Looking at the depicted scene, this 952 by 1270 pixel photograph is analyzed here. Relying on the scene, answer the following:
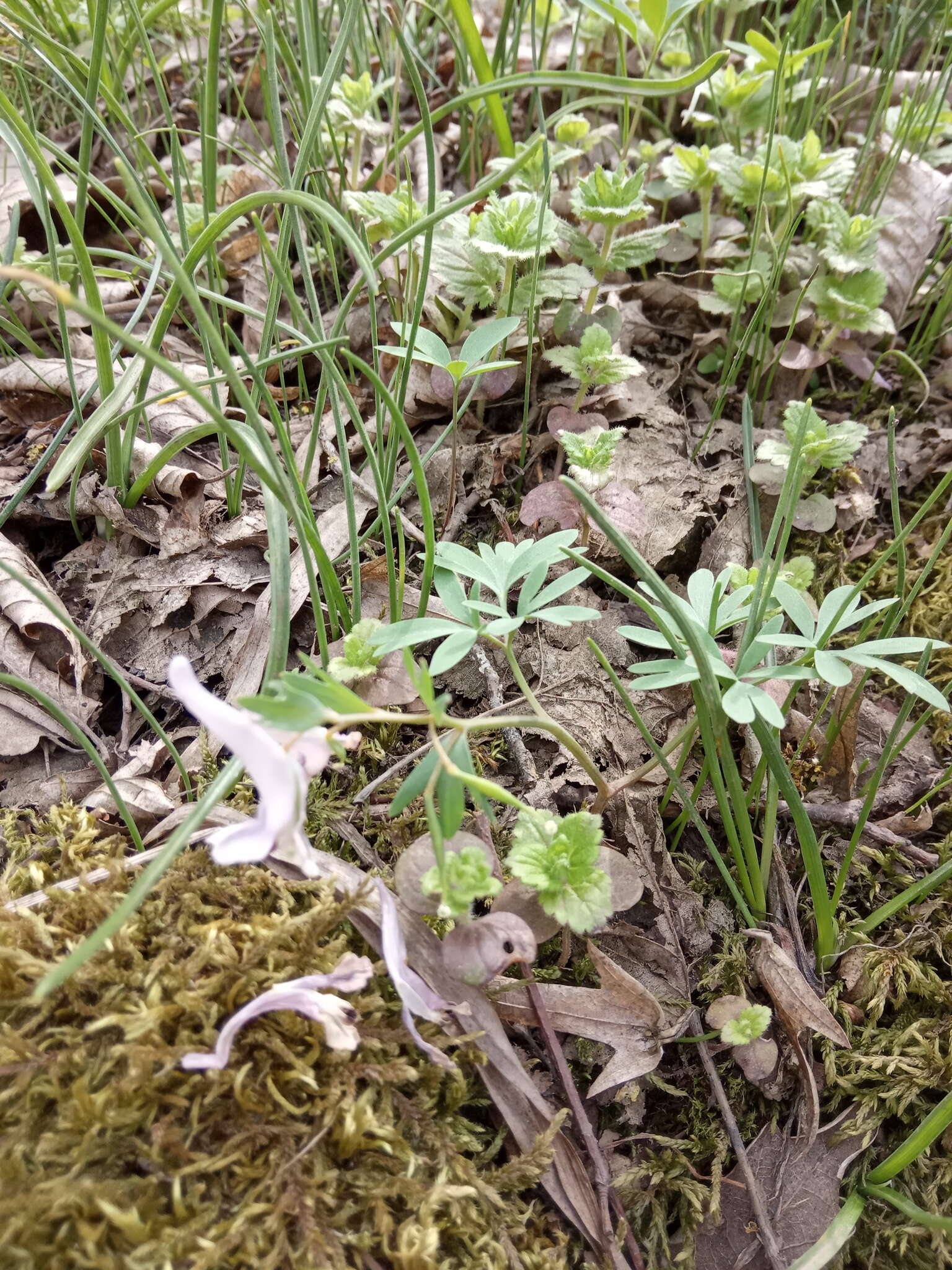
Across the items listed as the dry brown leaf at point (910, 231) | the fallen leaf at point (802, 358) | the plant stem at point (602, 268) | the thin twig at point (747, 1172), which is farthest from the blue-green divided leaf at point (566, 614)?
the dry brown leaf at point (910, 231)

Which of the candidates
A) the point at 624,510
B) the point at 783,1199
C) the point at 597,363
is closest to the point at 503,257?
the point at 597,363

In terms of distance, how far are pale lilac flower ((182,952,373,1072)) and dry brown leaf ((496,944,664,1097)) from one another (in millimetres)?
261

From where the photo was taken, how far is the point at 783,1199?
1104 millimetres

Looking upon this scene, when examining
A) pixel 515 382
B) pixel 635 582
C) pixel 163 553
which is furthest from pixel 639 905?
pixel 515 382

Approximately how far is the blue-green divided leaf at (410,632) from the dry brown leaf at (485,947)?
40cm

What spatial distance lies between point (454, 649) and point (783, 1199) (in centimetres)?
93

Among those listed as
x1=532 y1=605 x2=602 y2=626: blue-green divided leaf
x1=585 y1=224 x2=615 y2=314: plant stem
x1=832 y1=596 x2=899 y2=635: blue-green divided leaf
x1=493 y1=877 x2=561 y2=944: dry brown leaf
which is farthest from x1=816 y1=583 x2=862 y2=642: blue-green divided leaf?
x1=585 y1=224 x2=615 y2=314: plant stem

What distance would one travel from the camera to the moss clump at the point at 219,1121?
2.65 ft

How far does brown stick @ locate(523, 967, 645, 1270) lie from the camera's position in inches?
39.5

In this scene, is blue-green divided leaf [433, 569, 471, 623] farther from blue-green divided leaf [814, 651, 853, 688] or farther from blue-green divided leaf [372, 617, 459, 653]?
blue-green divided leaf [814, 651, 853, 688]

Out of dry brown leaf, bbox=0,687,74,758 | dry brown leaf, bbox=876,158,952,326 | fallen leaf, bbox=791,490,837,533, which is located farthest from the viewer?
dry brown leaf, bbox=876,158,952,326

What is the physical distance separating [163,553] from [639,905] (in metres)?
1.16

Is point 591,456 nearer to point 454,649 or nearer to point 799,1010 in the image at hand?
point 454,649

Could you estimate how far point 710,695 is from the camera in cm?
105
